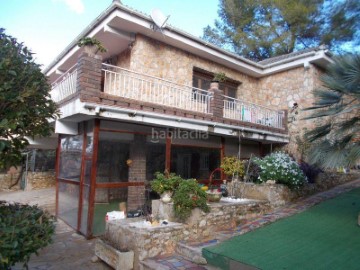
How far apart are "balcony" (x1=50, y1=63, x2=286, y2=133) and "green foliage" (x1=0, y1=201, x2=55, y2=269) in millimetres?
4169

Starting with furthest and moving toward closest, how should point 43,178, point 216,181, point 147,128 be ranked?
point 43,178, point 216,181, point 147,128

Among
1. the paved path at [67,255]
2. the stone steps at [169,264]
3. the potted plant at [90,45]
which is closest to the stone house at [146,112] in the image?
the potted plant at [90,45]

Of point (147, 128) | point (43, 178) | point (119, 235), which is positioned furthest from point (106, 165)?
point (43, 178)

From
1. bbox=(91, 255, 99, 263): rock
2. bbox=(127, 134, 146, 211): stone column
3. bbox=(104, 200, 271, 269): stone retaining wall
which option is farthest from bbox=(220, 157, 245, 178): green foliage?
bbox=(91, 255, 99, 263): rock

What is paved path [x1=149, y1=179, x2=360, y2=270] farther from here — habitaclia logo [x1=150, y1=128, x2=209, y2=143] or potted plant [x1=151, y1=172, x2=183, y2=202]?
habitaclia logo [x1=150, y1=128, x2=209, y2=143]

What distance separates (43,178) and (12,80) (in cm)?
1632

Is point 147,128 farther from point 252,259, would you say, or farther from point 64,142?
point 252,259

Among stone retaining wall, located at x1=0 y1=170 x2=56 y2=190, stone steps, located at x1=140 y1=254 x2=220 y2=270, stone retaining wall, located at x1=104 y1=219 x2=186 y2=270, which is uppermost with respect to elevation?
stone retaining wall, located at x1=0 y1=170 x2=56 y2=190

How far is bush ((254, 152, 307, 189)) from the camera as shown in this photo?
8.98 m

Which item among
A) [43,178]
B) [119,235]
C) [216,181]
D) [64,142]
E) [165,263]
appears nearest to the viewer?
[165,263]

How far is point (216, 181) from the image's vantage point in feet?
33.9

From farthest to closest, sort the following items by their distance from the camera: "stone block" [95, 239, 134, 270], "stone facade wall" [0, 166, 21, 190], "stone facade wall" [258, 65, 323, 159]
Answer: "stone facade wall" [0, 166, 21, 190], "stone facade wall" [258, 65, 323, 159], "stone block" [95, 239, 134, 270]

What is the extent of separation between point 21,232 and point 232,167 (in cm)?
814

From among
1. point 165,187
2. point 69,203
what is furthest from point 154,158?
point 69,203
